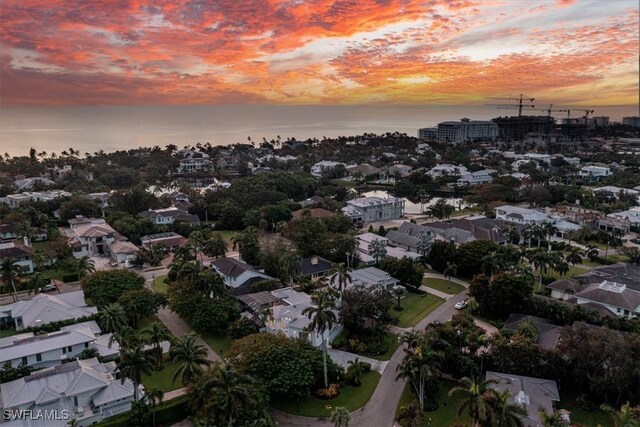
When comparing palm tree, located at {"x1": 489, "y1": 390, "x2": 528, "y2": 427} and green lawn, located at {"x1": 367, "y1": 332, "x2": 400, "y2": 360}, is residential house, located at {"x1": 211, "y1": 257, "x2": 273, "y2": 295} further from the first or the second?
palm tree, located at {"x1": 489, "y1": 390, "x2": 528, "y2": 427}

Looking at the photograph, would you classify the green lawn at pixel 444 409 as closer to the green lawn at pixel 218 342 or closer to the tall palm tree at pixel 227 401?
the tall palm tree at pixel 227 401

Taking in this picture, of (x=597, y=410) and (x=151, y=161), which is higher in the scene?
(x=151, y=161)

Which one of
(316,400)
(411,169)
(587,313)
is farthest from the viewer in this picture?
(411,169)

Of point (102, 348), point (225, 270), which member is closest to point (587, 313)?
point (225, 270)

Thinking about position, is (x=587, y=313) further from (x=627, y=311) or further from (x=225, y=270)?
A: (x=225, y=270)

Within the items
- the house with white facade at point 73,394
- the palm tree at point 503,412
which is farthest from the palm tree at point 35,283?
the palm tree at point 503,412

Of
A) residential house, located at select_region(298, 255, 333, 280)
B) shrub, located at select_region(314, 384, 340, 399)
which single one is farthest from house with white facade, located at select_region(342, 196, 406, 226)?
shrub, located at select_region(314, 384, 340, 399)

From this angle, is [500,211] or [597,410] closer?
[597,410]

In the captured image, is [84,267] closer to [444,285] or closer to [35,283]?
[35,283]
